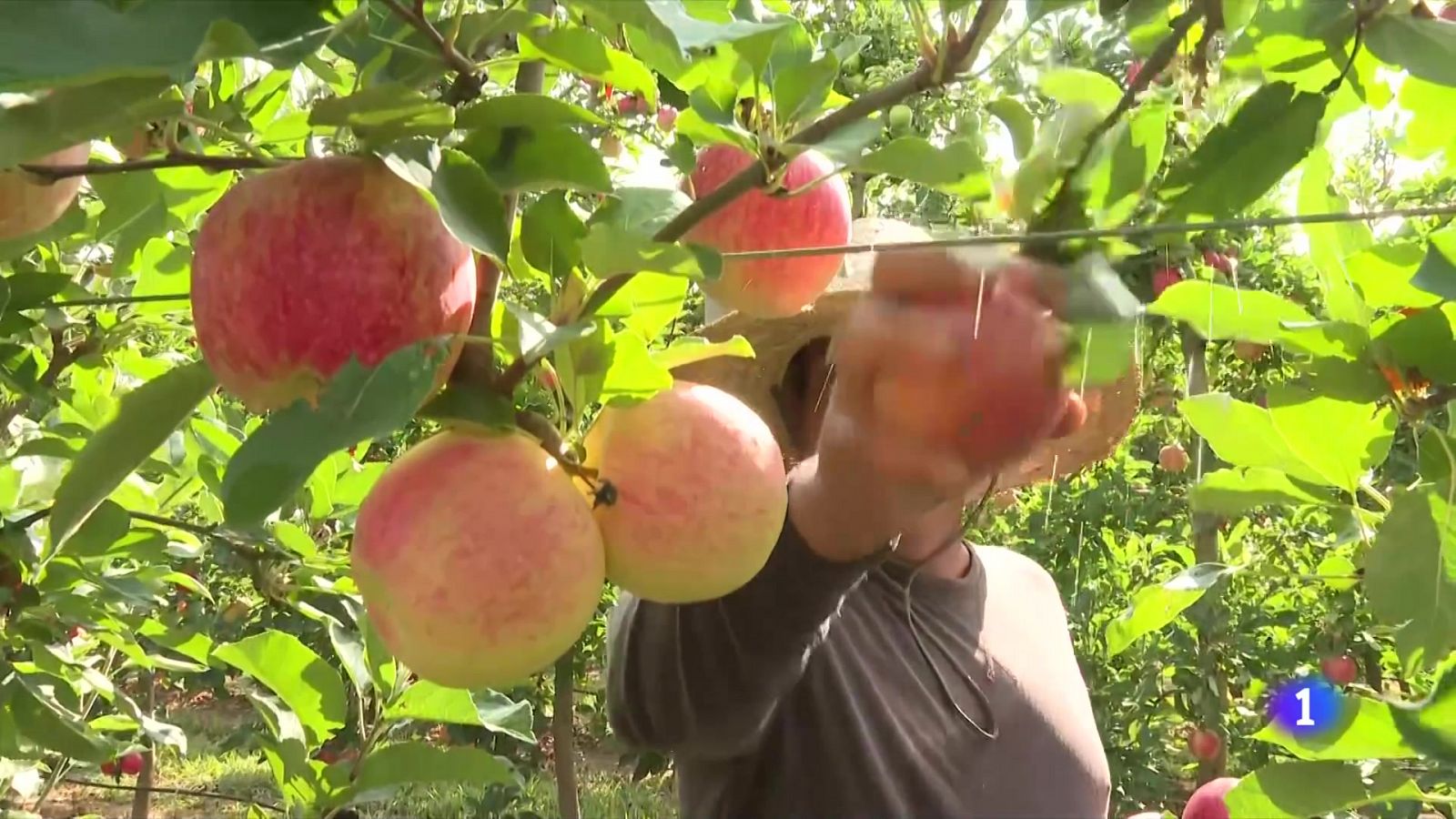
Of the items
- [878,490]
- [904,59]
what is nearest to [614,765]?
[904,59]

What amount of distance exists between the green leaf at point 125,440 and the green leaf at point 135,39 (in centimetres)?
15

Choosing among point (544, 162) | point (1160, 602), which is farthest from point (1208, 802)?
point (544, 162)

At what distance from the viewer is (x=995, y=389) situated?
0.58 m

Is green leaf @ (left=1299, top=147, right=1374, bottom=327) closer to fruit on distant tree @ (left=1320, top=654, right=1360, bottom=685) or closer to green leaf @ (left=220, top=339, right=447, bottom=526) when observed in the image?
green leaf @ (left=220, top=339, right=447, bottom=526)

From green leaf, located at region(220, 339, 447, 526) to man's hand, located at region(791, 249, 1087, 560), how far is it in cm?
26

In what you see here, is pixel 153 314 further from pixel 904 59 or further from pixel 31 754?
pixel 904 59

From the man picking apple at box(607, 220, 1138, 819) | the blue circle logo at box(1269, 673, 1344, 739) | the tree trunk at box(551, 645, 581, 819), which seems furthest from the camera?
the tree trunk at box(551, 645, 581, 819)

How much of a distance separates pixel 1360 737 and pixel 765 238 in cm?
46

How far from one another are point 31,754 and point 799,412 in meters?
0.83

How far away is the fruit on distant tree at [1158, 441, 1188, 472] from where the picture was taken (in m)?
2.68

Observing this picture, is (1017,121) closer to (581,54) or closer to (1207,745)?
(581,54)

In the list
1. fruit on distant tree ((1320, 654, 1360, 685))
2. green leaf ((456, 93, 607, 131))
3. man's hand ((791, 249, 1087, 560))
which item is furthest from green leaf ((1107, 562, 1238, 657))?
fruit on distant tree ((1320, 654, 1360, 685))

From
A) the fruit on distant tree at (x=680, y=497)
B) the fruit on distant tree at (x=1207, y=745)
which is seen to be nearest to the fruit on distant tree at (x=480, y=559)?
the fruit on distant tree at (x=680, y=497)

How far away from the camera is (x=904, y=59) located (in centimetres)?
180
